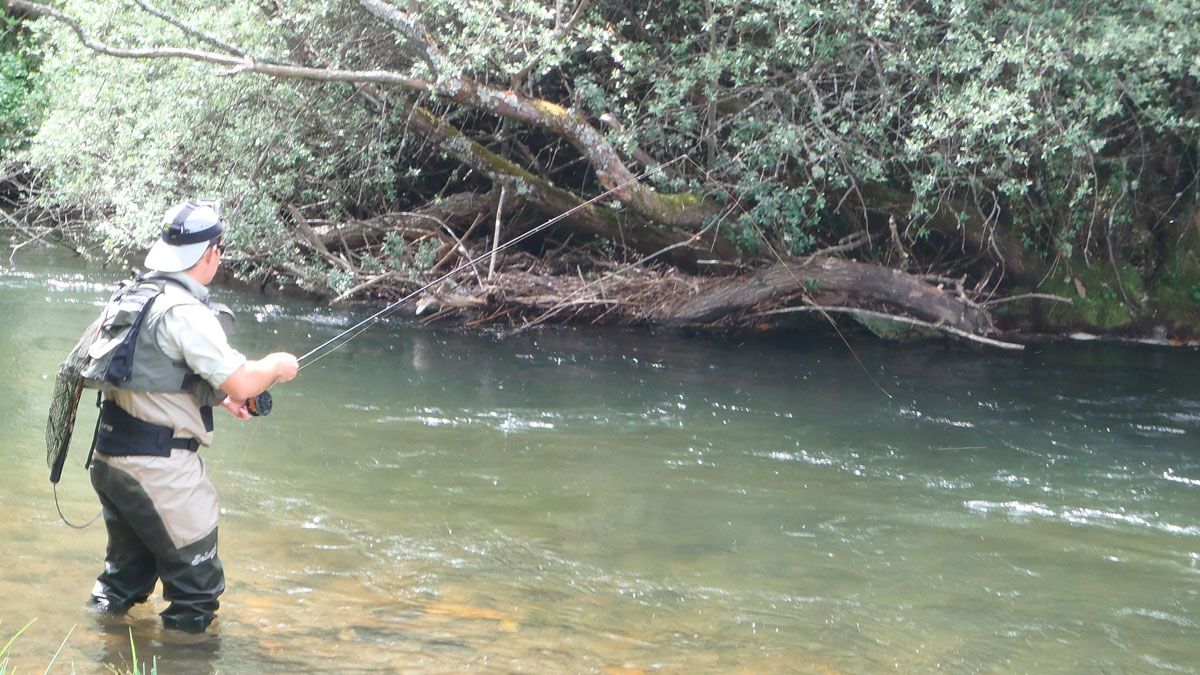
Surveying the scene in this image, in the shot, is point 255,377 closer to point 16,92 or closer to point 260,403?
point 260,403

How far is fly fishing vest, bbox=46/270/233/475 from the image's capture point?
3980mm

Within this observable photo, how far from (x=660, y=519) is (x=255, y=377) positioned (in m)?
2.95

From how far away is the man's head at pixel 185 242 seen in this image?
4172mm

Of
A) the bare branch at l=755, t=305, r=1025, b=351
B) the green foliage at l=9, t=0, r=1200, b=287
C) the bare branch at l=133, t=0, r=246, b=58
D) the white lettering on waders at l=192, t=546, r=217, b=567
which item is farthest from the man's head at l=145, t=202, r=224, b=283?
the bare branch at l=755, t=305, r=1025, b=351

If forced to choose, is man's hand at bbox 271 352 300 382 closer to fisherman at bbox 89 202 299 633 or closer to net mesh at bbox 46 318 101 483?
fisherman at bbox 89 202 299 633

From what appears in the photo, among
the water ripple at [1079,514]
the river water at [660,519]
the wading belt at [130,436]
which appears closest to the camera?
the wading belt at [130,436]

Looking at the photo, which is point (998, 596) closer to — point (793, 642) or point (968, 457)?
point (793, 642)

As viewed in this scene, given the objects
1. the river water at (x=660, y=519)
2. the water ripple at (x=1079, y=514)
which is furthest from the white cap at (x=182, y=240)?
the water ripple at (x=1079, y=514)

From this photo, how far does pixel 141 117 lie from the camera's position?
11.8 meters

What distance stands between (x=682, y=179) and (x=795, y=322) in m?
2.33

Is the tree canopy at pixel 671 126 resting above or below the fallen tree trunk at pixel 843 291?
above

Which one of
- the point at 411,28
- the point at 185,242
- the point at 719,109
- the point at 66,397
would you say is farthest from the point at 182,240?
the point at 719,109

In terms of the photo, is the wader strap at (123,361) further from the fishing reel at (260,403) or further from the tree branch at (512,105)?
the tree branch at (512,105)

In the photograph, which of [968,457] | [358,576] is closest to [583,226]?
[968,457]
